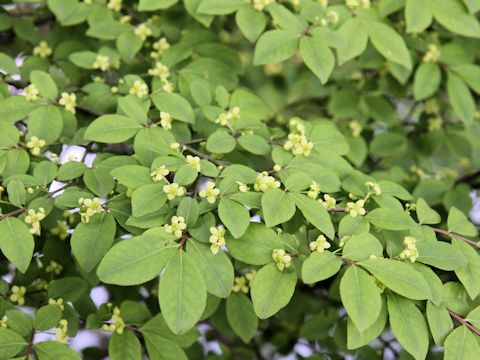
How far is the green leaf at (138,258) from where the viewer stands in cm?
119

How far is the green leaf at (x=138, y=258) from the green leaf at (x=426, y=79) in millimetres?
1165

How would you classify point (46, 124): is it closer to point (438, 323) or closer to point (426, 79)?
point (438, 323)

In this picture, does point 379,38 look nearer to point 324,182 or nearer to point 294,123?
point 294,123

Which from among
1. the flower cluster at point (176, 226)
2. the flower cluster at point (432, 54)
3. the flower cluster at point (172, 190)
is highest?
the flower cluster at point (172, 190)

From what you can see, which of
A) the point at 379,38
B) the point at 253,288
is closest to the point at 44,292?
the point at 253,288

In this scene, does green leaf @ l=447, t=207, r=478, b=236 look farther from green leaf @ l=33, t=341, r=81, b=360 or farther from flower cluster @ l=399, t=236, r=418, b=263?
green leaf @ l=33, t=341, r=81, b=360

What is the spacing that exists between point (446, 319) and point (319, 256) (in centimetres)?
33

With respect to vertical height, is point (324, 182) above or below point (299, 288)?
above

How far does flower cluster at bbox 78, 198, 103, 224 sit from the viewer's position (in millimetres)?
1340

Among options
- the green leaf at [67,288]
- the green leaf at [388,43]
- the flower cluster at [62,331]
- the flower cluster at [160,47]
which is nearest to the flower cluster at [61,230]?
the green leaf at [67,288]

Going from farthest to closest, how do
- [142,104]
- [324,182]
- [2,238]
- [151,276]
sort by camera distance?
[142,104] → [324,182] → [2,238] → [151,276]

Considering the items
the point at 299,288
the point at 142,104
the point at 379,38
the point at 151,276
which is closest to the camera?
the point at 151,276

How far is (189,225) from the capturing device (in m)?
1.29

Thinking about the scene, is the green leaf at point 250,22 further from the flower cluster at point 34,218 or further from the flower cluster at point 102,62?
the flower cluster at point 34,218
